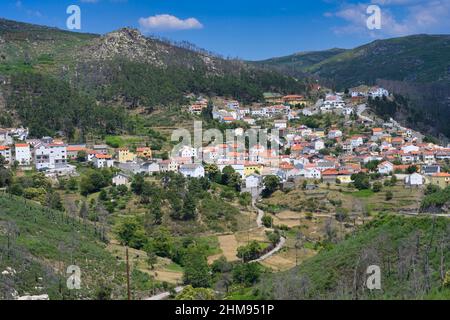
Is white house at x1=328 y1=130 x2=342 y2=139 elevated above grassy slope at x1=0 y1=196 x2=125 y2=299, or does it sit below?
above

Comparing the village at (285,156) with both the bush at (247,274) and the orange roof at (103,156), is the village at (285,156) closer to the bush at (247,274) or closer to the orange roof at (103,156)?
the orange roof at (103,156)

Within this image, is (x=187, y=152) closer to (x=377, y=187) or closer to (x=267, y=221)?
(x=267, y=221)

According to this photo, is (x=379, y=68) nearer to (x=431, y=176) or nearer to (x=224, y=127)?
(x=224, y=127)

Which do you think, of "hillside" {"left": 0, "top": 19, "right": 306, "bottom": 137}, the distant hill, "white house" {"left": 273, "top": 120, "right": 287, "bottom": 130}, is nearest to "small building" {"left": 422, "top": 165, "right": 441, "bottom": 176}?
"white house" {"left": 273, "top": 120, "right": 287, "bottom": 130}

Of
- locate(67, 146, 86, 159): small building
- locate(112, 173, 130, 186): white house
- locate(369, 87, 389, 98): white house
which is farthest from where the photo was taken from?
locate(369, 87, 389, 98): white house

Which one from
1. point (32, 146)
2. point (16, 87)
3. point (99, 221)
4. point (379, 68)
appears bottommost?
point (99, 221)

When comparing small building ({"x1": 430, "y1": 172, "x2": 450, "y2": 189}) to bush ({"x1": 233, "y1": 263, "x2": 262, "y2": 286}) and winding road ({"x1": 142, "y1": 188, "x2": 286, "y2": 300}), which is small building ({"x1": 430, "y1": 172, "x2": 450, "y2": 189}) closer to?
winding road ({"x1": 142, "y1": 188, "x2": 286, "y2": 300})

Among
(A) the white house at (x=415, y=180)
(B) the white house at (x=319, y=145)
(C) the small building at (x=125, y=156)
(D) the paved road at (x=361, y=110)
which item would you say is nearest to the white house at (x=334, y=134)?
(B) the white house at (x=319, y=145)
